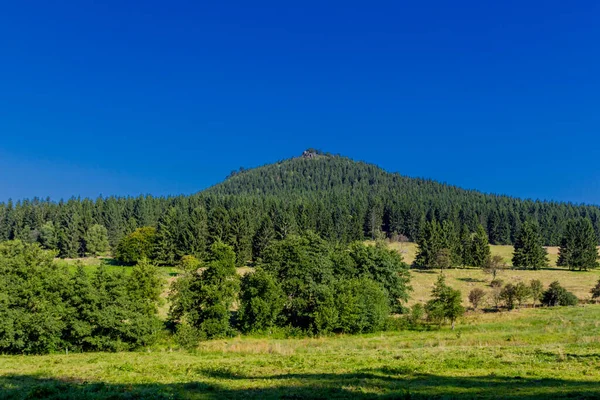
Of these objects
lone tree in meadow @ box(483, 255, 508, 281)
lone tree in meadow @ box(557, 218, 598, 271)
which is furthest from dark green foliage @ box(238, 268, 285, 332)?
lone tree in meadow @ box(557, 218, 598, 271)

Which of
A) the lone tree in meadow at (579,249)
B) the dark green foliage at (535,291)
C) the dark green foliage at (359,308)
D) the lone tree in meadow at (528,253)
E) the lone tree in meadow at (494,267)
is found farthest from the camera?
the lone tree in meadow at (579,249)

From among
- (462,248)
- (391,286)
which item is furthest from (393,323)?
(462,248)

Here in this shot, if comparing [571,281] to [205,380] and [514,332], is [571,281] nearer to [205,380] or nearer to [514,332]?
[514,332]

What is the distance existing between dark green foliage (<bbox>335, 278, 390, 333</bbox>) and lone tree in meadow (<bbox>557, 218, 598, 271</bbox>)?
8210 centimetres

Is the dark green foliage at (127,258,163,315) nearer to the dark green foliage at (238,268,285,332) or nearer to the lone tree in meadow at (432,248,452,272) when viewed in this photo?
the dark green foliage at (238,268,285,332)

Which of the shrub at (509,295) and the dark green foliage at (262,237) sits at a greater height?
the dark green foliage at (262,237)

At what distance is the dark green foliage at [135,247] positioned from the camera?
97206 mm

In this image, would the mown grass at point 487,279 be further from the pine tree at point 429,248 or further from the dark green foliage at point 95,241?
the dark green foliage at point 95,241

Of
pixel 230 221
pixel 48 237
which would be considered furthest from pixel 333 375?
pixel 48 237

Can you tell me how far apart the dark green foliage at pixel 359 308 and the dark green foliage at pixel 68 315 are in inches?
775

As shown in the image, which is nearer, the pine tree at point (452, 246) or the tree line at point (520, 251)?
the tree line at point (520, 251)

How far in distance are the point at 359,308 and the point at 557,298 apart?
34.2 m

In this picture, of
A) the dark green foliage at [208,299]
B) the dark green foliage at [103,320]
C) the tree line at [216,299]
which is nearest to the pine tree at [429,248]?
the tree line at [216,299]

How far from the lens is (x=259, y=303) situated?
137ft
